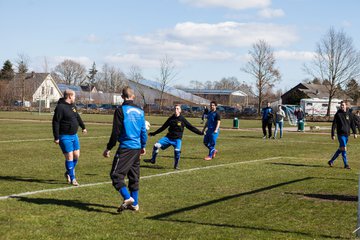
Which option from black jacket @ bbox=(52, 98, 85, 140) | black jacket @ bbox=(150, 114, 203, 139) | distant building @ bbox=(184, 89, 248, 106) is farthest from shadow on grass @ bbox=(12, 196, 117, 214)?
distant building @ bbox=(184, 89, 248, 106)

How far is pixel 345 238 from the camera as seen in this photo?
662cm

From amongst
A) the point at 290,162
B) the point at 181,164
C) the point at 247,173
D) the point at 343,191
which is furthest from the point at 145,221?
the point at 290,162

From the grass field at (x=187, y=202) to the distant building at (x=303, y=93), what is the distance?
89.9 m

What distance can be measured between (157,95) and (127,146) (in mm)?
100700

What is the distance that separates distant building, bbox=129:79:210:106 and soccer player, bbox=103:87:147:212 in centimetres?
9410

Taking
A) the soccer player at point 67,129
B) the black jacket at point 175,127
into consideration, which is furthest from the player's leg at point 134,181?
the black jacket at point 175,127

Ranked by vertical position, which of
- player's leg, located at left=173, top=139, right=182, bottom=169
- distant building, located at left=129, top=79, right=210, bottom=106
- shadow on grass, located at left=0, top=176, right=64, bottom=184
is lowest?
shadow on grass, located at left=0, top=176, right=64, bottom=184

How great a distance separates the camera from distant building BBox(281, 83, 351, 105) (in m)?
103

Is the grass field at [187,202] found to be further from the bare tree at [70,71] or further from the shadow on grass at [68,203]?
the bare tree at [70,71]

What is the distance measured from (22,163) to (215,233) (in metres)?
9.07

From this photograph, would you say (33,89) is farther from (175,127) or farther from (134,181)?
(134,181)

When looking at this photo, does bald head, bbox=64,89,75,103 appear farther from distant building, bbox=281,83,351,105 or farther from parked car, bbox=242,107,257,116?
distant building, bbox=281,83,351,105

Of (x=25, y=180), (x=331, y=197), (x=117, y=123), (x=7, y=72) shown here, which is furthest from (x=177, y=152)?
(x=7, y=72)

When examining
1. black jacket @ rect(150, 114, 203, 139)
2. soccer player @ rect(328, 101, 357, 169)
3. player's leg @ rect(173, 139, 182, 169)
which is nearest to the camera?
player's leg @ rect(173, 139, 182, 169)
